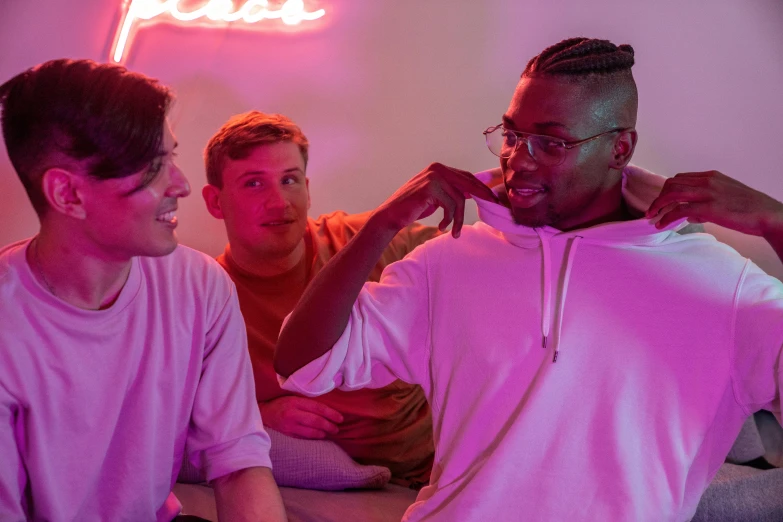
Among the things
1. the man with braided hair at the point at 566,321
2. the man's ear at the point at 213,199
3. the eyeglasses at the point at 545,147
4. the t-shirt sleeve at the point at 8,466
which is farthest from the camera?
the man's ear at the point at 213,199

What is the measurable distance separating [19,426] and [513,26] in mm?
2033

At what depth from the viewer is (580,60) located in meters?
1.49

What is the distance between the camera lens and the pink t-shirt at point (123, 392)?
1.30 metres

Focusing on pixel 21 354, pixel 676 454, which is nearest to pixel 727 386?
pixel 676 454

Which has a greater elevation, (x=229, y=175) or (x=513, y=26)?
(x=513, y=26)

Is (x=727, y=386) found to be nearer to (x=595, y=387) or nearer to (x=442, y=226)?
(x=595, y=387)

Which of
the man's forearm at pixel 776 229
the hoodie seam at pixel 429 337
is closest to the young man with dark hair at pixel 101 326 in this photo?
the hoodie seam at pixel 429 337

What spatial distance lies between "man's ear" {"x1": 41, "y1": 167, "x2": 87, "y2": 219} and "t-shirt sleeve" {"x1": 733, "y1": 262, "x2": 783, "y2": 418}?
113cm

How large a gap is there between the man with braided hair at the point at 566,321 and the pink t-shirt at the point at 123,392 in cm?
14

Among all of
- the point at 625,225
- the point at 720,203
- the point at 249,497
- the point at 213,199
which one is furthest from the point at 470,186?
the point at 213,199

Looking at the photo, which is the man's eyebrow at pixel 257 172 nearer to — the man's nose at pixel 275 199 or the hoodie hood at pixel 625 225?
the man's nose at pixel 275 199

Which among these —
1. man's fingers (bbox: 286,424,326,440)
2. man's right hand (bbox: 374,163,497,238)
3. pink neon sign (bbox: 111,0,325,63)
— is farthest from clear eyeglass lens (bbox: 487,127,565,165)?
pink neon sign (bbox: 111,0,325,63)

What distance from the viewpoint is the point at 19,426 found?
131 centimetres

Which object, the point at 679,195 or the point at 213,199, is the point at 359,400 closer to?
Answer: the point at 213,199
